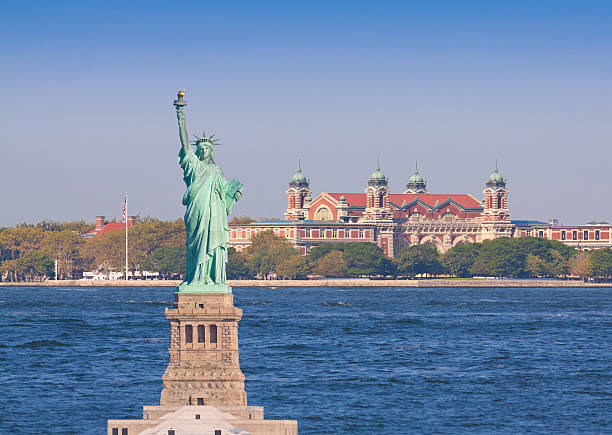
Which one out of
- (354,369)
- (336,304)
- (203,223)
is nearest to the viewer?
(203,223)

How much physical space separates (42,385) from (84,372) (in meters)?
6.03

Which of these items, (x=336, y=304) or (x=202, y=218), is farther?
(x=336, y=304)

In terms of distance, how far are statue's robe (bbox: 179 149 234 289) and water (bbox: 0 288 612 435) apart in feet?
42.2

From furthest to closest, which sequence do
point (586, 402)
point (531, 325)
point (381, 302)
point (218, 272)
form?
1. point (381, 302)
2. point (531, 325)
3. point (586, 402)
4. point (218, 272)

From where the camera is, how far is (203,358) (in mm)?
35031

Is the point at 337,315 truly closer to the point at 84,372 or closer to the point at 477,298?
the point at 477,298

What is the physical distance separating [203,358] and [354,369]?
122 feet

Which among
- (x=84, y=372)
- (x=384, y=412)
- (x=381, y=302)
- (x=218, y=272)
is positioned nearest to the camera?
(x=218, y=272)

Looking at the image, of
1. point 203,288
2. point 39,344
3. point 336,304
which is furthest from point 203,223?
point 336,304

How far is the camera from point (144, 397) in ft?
184

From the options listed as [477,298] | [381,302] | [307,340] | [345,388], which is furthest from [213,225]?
[477,298]

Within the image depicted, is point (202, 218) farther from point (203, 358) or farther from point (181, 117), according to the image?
point (203, 358)

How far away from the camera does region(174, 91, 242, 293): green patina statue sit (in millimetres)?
35875

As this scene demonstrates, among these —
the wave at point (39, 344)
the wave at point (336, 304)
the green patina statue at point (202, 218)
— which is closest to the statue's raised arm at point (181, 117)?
the green patina statue at point (202, 218)
